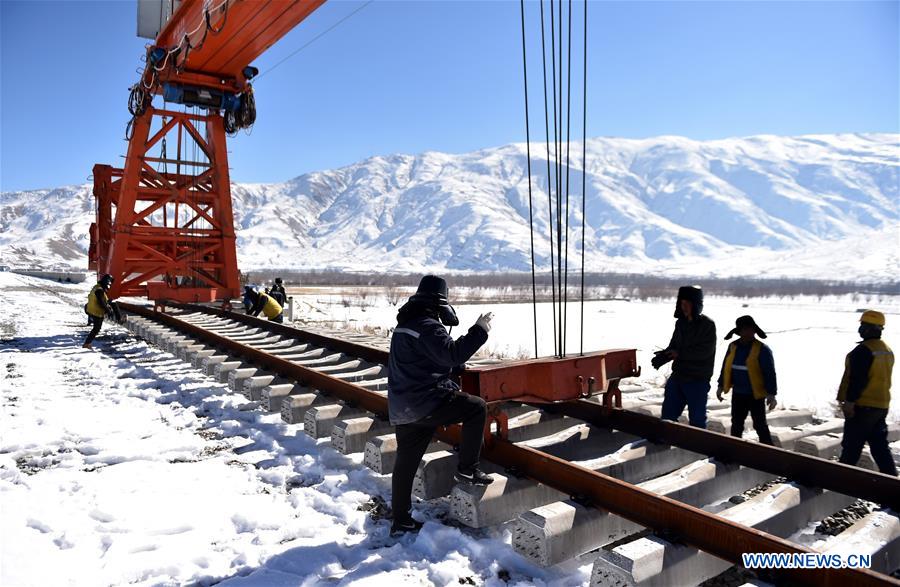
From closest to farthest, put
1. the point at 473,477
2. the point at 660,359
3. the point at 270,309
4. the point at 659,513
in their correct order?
the point at 659,513
the point at 473,477
the point at 660,359
the point at 270,309

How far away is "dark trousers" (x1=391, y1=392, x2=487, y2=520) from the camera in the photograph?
11.3ft

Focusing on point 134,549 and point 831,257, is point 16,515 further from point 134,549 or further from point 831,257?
point 831,257

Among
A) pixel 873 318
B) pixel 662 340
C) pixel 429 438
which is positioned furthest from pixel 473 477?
pixel 662 340

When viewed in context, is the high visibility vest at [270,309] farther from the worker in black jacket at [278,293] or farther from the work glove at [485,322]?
the work glove at [485,322]

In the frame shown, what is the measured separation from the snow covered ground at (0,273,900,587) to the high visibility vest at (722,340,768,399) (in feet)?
8.72

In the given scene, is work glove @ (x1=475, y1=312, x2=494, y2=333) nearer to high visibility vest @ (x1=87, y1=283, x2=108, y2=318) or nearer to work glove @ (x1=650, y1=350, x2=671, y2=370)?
work glove @ (x1=650, y1=350, x2=671, y2=370)

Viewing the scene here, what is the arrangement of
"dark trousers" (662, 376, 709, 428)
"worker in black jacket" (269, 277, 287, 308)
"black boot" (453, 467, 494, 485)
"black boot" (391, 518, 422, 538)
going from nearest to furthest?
"black boot" (391, 518, 422, 538) < "black boot" (453, 467, 494, 485) < "dark trousers" (662, 376, 709, 428) < "worker in black jacket" (269, 277, 287, 308)

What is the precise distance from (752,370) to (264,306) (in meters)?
9.70

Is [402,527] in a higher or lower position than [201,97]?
lower

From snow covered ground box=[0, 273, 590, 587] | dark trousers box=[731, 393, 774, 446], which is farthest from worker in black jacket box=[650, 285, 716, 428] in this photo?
snow covered ground box=[0, 273, 590, 587]

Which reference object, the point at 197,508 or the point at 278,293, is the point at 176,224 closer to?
the point at 278,293

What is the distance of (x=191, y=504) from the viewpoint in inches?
149

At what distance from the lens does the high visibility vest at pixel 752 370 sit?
500 centimetres

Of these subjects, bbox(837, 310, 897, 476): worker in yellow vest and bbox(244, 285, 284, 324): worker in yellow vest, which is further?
bbox(244, 285, 284, 324): worker in yellow vest
